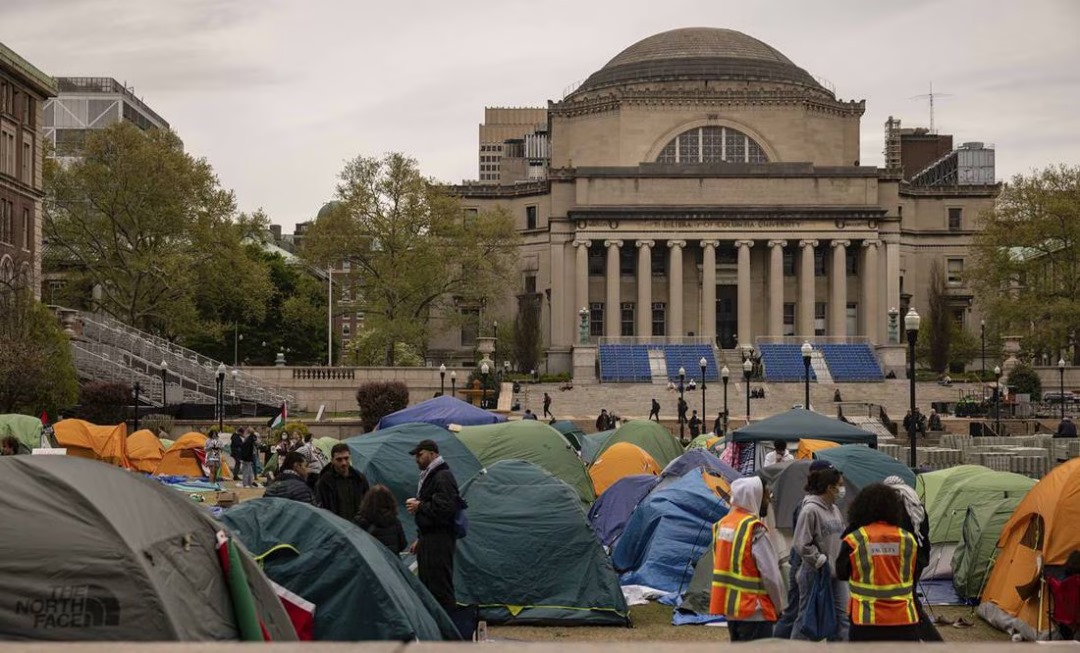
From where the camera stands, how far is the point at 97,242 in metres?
70.2

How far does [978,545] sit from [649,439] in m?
14.7

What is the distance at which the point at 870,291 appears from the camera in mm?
89562

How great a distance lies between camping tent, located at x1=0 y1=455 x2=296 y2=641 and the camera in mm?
8320

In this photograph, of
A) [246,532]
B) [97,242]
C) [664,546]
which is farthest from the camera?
[97,242]

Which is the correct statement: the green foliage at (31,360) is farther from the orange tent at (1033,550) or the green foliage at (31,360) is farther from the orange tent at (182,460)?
the orange tent at (1033,550)

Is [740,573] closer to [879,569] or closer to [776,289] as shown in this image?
[879,569]

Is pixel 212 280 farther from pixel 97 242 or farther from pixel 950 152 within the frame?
pixel 950 152

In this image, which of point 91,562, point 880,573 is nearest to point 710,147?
point 880,573

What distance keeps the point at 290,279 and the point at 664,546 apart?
80.4 metres

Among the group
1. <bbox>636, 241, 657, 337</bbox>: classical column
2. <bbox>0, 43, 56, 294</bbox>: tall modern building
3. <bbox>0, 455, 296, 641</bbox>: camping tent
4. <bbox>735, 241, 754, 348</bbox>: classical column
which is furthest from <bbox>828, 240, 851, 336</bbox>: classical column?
<bbox>0, 455, 296, 641</bbox>: camping tent

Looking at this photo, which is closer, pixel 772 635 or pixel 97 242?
pixel 772 635

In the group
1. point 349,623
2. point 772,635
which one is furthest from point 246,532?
point 772,635

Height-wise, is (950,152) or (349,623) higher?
(950,152)

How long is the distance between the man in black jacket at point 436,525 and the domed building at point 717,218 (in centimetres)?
6862
